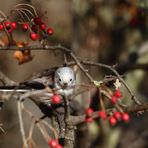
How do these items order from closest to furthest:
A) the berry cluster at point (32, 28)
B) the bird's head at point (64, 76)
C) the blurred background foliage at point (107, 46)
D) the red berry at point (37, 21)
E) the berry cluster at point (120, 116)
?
the berry cluster at point (120, 116)
the berry cluster at point (32, 28)
the red berry at point (37, 21)
the bird's head at point (64, 76)
the blurred background foliage at point (107, 46)

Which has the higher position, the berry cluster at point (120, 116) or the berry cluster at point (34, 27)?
the berry cluster at point (34, 27)

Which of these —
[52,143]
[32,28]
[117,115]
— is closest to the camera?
[52,143]

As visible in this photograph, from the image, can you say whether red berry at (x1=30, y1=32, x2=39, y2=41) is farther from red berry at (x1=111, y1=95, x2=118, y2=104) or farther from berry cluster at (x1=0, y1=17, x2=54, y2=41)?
red berry at (x1=111, y1=95, x2=118, y2=104)

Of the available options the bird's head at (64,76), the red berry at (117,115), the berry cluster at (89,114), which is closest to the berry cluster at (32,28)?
the bird's head at (64,76)

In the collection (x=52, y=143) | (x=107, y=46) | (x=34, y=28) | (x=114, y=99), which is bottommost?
(x=52, y=143)

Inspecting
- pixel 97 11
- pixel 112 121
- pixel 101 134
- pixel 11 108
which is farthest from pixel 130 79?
pixel 112 121

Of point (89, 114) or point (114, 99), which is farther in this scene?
point (89, 114)

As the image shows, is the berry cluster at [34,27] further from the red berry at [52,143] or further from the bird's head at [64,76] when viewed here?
the red berry at [52,143]

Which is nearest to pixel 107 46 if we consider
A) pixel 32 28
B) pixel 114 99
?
pixel 32 28

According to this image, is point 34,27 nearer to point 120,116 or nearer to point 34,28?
point 34,28

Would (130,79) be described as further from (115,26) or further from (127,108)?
(127,108)

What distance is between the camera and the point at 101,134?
26.7ft

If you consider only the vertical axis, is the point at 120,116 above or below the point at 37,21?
below

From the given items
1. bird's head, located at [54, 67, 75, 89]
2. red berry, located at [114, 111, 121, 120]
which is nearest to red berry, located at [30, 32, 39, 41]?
bird's head, located at [54, 67, 75, 89]
